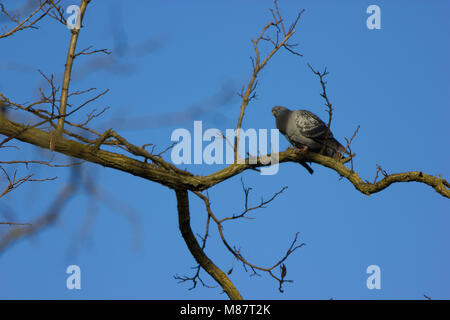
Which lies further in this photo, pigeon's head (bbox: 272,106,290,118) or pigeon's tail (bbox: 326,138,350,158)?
pigeon's head (bbox: 272,106,290,118)

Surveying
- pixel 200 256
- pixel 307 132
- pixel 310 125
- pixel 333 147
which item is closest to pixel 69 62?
pixel 200 256

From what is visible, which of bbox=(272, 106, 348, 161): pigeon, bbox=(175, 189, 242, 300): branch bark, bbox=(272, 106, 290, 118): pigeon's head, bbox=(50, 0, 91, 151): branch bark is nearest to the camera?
bbox=(50, 0, 91, 151): branch bark

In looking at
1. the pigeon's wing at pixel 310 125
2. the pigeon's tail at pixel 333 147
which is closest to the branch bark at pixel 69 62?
the pigeon's wing at pixel 310 125

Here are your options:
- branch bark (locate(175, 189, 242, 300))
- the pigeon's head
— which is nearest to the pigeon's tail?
the pigeon's head

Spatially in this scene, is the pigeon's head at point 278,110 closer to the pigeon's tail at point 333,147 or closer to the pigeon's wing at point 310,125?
the pigeon's wing at point 310,125

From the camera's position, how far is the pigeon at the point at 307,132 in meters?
5.80

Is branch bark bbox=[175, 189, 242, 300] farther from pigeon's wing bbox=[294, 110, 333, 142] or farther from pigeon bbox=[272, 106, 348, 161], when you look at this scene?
pigeon's wing bbox=[294, 110, 333, 142]

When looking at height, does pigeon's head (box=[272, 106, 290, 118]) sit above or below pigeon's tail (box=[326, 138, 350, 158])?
above

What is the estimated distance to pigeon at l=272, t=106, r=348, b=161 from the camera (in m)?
5.80

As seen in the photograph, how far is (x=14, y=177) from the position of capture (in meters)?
3.60

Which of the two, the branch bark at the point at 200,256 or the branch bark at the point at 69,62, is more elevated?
the branch bark at the point at 69,62

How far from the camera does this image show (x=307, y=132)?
19.1ft
